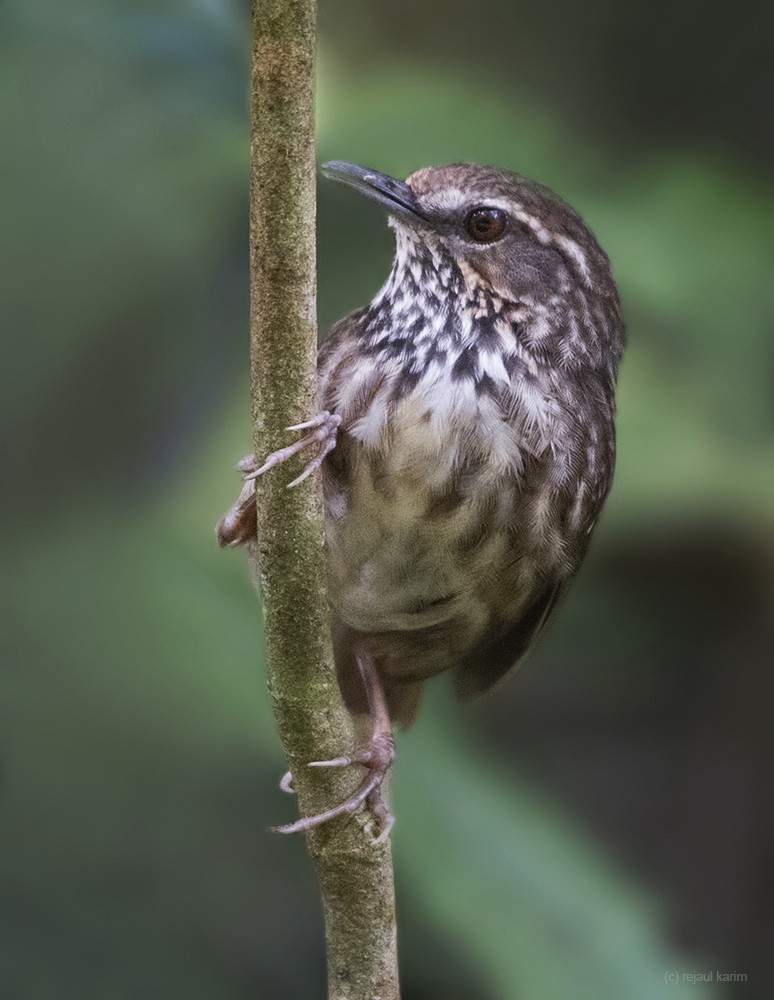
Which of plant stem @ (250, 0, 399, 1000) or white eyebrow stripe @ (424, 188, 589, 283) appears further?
white eyebrow stripe @ (424, 188, 589, 283)

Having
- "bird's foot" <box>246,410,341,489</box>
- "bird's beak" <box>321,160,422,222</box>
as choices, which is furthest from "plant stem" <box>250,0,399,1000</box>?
"bird's beak" <box>321,160,422,222</box>

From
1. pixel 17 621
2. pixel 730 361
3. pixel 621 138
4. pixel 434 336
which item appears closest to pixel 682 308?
pixel 730 361

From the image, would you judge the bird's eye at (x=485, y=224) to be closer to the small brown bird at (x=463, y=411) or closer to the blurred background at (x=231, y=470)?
the small brown bird at (x=463, y=411)

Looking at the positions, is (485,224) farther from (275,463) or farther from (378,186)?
(275,463)

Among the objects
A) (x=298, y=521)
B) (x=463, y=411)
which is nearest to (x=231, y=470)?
(x=463, y=411)

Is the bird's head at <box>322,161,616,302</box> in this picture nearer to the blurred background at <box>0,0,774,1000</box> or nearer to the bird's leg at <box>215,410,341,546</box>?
the bird's leg at <box>215,410,341,546</box>

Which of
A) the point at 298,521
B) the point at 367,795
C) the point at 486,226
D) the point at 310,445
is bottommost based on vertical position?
the point at 367,795
